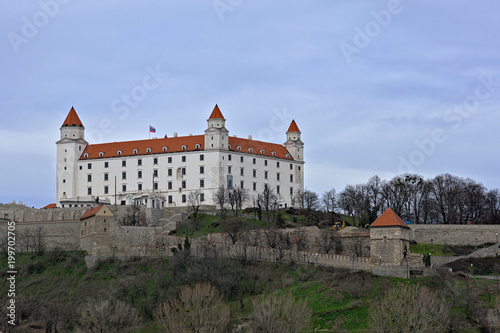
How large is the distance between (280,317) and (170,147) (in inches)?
2250

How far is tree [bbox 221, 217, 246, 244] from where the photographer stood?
301 ft

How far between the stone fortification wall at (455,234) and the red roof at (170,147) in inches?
1239

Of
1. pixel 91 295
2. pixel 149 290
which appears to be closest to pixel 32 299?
pixel 91 295

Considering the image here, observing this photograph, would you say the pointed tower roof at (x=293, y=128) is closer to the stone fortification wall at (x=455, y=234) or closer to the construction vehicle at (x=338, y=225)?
the construction vehicle at (x=338, y=225)

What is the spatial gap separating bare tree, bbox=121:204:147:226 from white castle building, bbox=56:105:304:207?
16.6 feet

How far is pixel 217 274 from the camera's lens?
82.1 meters

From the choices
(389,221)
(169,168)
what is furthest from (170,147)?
(389,221)

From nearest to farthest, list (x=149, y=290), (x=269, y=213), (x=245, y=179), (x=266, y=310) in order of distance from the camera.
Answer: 1. (x=266, y=310)
2. (x=149, y=290)
3. (x=269, y=213)
4. (x=245, y=179)

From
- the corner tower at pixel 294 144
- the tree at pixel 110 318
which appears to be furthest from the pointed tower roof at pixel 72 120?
the tree at pixel 110 318

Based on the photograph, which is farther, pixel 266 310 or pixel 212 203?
pixel 212 203

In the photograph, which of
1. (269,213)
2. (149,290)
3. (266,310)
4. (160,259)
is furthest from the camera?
(269,213)

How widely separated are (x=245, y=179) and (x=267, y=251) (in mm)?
29482

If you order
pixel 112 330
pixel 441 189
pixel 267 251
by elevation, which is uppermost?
pixel 441 189

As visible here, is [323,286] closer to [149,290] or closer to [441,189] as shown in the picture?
[149,290]
